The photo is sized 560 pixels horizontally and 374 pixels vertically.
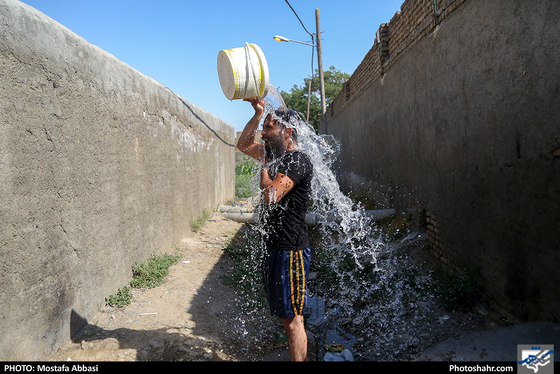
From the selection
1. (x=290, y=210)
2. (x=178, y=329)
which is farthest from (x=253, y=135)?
(x=178, y=329)

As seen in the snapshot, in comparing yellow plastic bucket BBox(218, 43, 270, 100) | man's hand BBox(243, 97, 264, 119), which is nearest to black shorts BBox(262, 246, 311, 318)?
man's hand BBox(243, 97, 264, 119)

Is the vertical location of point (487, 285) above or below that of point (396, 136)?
below

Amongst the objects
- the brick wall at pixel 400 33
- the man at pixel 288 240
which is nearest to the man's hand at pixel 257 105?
the man at pixel 288 240

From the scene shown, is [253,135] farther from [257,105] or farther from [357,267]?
[357,267]

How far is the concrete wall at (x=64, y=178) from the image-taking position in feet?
6.64

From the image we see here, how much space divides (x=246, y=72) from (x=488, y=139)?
2029mm

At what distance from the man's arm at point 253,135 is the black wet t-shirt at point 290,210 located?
351mm

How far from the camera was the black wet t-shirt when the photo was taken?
216 cm

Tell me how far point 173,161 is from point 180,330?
2.37 metres

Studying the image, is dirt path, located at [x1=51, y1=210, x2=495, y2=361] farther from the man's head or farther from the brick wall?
the brick wall

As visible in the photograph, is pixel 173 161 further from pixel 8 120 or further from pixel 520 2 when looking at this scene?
pixel 520 2

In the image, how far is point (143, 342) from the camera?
2.59m
